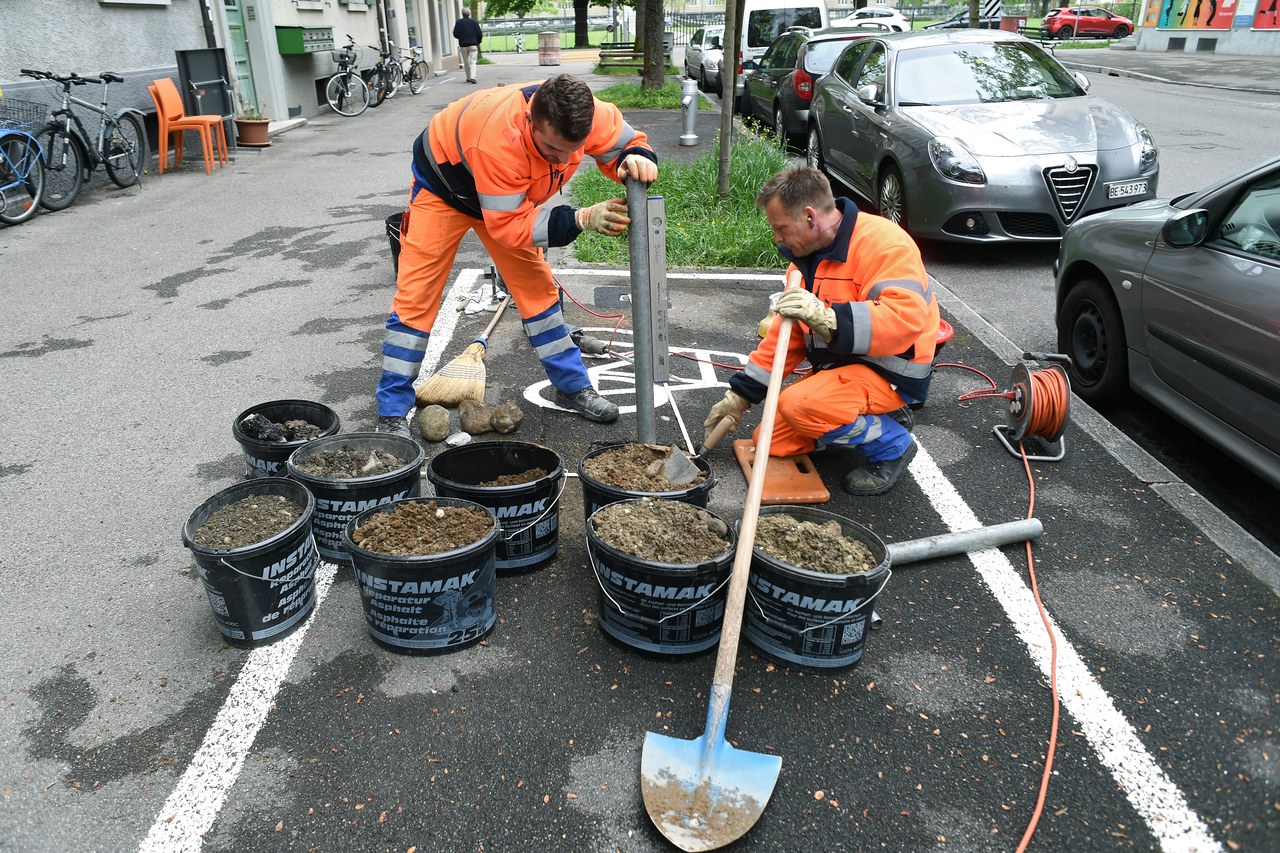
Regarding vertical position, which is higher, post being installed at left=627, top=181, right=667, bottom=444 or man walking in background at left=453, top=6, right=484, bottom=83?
man walking in background at left=453, top=6, right=484, bottom=83

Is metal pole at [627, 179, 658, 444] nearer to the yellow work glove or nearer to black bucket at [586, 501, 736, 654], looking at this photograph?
the yellow work glove

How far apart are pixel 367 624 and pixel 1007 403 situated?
3.65m

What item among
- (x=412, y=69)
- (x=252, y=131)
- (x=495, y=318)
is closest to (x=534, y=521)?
(x=495, y=318)

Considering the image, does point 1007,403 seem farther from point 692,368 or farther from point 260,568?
point 260,568

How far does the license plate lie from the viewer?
7109mm

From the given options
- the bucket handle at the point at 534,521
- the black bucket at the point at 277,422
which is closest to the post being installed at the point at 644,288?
the bucket handle at the point at 534,521

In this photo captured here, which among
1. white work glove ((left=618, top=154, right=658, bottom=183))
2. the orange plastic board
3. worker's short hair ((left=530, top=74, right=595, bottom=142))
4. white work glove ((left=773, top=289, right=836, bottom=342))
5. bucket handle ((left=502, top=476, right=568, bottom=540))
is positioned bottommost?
the orange plastic board

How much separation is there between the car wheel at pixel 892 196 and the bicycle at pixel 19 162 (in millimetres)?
8070

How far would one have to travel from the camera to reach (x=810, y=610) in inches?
107

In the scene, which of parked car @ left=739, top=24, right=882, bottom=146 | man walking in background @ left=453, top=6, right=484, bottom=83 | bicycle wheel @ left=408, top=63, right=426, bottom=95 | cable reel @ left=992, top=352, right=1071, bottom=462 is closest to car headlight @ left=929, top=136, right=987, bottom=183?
cable reel @ left=992, top=352, right=1071, bottom=462

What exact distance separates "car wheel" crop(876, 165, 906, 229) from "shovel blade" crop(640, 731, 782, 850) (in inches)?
244

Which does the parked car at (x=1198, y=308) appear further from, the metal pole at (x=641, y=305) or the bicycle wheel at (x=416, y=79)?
the bicycle wheel at (x=416, y=79)

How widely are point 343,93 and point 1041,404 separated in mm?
16892

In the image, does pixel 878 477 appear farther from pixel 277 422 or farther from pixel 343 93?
pixel 343 93
